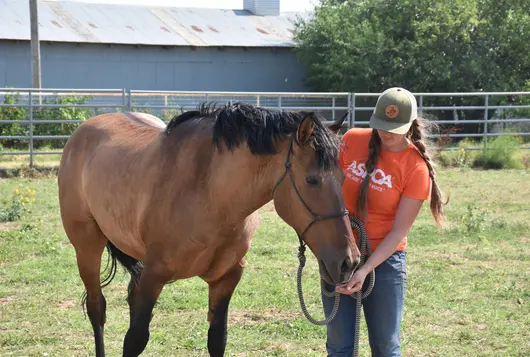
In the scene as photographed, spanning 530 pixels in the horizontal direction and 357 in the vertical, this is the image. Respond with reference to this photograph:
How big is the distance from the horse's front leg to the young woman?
2.39 ft

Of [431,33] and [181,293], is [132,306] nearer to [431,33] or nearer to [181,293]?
[181,293]

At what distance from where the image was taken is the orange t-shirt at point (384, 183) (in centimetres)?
334

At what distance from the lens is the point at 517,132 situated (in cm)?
1653

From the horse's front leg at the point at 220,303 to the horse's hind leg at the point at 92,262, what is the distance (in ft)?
3.07

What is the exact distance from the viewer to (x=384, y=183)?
3352mm

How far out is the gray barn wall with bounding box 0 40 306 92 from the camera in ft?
75.6

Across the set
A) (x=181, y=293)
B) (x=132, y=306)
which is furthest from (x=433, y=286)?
(x=132, y=306)

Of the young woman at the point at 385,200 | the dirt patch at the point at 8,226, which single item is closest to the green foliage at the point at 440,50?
the dirt patch at the point at 8,226

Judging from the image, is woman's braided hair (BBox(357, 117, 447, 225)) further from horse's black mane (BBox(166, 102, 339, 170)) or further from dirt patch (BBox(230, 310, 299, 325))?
dirt patch (BBox(230, 310, 299, 325))

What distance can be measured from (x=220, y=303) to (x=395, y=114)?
159 centimetres

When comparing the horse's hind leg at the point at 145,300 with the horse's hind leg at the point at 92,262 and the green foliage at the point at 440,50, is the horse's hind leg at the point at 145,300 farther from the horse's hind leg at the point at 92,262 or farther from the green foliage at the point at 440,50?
the green foliage at the point at 440,50

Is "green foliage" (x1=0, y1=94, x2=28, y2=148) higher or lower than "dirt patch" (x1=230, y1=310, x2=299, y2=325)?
higher

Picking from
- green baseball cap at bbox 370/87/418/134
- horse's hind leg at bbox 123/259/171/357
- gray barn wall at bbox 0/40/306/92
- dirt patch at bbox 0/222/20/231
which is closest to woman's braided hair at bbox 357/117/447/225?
green baseball cap at bbox 370/87/418/134

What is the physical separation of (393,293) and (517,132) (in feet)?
46.7
